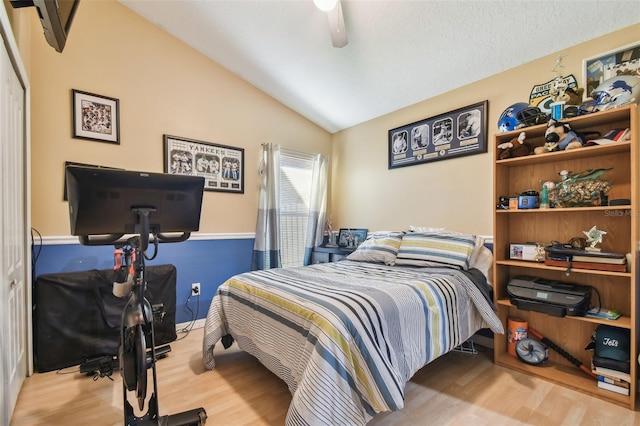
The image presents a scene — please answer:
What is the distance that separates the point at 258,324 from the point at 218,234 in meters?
1.51

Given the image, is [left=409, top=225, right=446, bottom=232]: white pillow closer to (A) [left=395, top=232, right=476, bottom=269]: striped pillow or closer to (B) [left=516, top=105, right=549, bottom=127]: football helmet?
(A) [left=395, top=232, right=476, bottom=269]: striped pillow

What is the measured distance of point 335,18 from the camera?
194cm

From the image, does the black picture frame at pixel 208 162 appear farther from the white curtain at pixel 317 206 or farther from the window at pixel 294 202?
the white curtain at pixel 317 206

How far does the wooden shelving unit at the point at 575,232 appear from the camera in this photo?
67.3 inches

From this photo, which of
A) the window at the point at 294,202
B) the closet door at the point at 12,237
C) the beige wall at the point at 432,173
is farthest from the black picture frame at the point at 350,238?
the closet door at the point at 12,237

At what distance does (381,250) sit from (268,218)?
1.35 m

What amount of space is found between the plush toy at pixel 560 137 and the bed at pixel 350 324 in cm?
89

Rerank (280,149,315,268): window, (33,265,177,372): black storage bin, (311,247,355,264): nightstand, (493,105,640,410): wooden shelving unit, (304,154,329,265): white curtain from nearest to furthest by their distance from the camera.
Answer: (493,105,640,410): wooden shelving unit → (33,265,177,372): black storage bin → (311,247,355,264): nightstand → (280,149,315,268): window → (304,154,329,265): white curtain

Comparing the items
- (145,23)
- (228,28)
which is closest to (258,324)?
(228,28)

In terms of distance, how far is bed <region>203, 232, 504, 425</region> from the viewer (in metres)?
1.28

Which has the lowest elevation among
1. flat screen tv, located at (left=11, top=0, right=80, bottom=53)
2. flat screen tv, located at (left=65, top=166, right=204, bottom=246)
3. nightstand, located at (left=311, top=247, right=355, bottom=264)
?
nightstand, located at (left=311, top=247, right=355, bottom=264)

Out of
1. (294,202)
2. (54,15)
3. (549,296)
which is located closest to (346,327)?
(549,296)

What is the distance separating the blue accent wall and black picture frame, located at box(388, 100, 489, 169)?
78.9 inches

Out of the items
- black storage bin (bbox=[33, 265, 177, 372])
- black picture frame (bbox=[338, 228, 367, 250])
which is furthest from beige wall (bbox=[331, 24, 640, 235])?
black storage bin (bbox=[33, 265, 177, 372])
